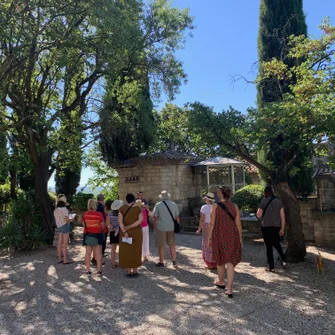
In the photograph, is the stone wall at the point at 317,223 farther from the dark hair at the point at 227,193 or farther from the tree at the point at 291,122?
the dark hair at the point at 227,193

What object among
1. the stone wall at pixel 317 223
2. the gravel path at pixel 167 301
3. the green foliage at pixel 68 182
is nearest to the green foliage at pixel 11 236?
the gravel path at pixel 167 301

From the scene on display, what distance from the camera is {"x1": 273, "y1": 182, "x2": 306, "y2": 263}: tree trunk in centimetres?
740

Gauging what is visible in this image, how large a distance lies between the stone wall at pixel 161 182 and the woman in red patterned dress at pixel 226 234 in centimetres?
1026

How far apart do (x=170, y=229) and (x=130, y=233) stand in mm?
1128

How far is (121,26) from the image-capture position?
8.50 meters

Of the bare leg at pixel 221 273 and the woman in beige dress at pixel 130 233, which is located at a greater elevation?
the woman in beige dress at pixel 130 233

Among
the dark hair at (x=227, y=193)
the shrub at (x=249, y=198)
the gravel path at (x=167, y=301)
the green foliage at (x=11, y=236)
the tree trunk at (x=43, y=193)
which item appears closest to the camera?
the gravel path at (x=167, y=301)

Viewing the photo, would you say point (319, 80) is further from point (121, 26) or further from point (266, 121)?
point (121, 26)

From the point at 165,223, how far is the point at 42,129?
5.85 m

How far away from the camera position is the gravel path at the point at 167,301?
408 centimetres

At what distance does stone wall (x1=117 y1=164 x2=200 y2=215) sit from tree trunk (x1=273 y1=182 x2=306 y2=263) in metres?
8.43

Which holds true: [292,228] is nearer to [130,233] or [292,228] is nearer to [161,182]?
[130,233]

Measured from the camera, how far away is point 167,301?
5070 mm

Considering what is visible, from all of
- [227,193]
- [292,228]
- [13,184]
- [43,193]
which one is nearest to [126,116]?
[43,193]
